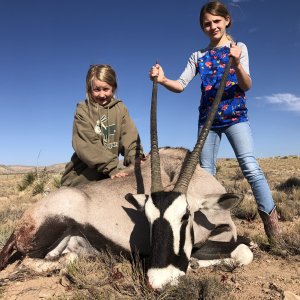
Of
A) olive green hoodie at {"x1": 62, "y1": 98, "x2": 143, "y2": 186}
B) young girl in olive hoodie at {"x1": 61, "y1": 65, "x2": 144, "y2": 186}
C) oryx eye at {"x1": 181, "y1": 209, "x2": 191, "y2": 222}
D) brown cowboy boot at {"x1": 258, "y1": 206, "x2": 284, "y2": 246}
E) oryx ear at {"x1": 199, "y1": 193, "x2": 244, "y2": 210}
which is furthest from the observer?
young girl in olive hoodie at {"x1": 61, "y1": 65, "x2": 144, "y2": 186}

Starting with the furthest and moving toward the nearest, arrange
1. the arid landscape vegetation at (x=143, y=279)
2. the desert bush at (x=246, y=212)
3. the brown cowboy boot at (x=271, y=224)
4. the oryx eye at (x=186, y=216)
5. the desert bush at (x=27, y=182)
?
the desert bush at (x=27, y=182) → the desert bush at (x=246, y=212) → the brown cowboy boot at (x=271, y=224) → the oryx eye at (x=186, y=216) → the arid landscape vegetation at (x=143, y=279)

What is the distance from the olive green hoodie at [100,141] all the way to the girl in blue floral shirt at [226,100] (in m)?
0.93

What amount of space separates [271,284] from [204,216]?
3.56ft

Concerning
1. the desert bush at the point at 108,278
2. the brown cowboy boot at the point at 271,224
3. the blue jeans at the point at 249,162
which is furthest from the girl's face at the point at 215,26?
the desert bush at the point at 108,278

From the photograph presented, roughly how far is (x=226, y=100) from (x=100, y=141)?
1782mm

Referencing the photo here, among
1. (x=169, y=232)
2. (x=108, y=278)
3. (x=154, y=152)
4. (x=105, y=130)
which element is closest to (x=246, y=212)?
(x=105, y=130)

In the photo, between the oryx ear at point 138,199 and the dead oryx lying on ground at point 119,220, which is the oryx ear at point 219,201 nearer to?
the dead oryx lying on ground at point 119,220

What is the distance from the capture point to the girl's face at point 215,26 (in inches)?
193

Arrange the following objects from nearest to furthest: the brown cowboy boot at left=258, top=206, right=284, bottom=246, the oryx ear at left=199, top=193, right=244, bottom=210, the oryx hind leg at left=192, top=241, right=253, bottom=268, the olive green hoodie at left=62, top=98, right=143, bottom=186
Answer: the oryx ear at left=199, top=193, right=244, bottom=210, the oryx hind leg at left=192, top=241, right=253, bottom=268, the brown cowboy boot at left=258, top=206, right=284, bottom=246, the olive green hoodie at left=62, top=98, right=143, bottom=186

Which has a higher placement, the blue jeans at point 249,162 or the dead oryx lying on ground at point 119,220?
the blue jeans at point 249,162

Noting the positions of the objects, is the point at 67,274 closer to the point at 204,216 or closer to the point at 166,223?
the point at 166,223

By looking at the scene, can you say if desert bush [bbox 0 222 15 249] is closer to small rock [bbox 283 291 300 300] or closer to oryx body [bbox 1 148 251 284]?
oryx body [bbox 1 148 251 284]

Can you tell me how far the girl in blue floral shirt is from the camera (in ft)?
15.8

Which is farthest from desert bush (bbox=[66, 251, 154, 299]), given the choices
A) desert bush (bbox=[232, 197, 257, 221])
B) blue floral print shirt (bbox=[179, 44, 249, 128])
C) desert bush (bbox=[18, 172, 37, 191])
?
desert bush (bbox=[18, 172, 37, 191])
